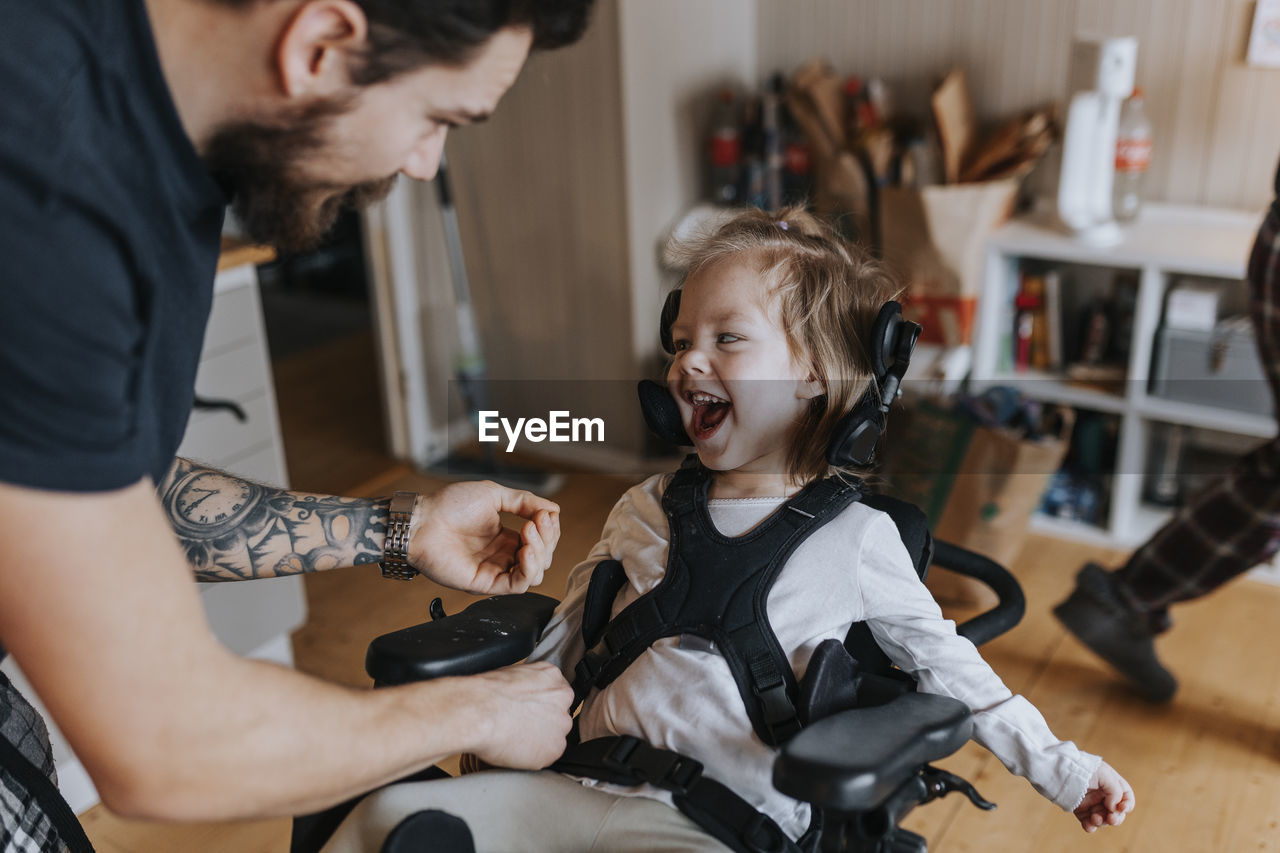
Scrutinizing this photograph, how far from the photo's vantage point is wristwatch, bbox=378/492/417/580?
1.01 metres

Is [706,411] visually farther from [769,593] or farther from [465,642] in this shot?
[465,642]

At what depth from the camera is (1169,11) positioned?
8.32ft

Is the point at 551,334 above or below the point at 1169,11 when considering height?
below

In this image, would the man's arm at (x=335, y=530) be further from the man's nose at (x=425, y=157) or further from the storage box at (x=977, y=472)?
the storage box at (x=977, y=472)

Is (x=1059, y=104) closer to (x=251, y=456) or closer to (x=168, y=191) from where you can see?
(x=251, y=456)

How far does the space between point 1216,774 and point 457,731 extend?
33.1 inches

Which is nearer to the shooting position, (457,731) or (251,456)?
(457,731)

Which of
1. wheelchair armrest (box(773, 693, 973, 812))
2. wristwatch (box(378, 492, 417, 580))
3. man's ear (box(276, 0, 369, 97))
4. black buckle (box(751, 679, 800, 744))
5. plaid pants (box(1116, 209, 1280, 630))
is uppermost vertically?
man's ear (box(276, 0, 369, 97))

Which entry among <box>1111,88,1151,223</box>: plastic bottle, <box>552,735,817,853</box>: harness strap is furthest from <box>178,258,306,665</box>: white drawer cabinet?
<box>1111,88,1151,223</box>: plastic bottle

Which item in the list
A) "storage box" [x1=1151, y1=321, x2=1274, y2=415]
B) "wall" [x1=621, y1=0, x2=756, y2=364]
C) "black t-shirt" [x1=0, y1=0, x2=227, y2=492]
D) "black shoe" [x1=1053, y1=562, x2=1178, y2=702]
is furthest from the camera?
"wall" [x1=621, y1=0, x2=756, y2=364]

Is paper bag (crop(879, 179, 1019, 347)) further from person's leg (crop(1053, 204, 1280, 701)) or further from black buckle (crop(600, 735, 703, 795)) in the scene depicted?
black buckle (crop(600, 735, 703, 795))

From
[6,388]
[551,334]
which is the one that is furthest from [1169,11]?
[6,388]

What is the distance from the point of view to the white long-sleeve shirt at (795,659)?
917mm

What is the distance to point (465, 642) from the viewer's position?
95 cm
